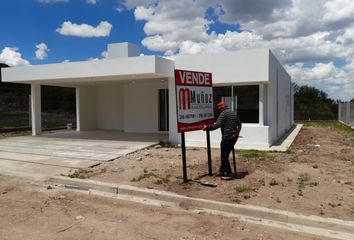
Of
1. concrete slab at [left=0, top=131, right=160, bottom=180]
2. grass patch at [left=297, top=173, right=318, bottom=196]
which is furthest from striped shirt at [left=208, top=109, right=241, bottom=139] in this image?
concrete slab at [left=0, top=131, right=160, bottom=180]

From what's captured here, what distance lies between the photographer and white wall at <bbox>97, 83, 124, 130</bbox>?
77.3 feet

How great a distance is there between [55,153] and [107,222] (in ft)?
26.0

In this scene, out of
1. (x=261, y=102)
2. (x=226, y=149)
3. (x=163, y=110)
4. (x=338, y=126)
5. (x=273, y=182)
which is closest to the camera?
(x=273, y=182)

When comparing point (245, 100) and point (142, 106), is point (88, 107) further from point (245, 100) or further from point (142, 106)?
point (245, 100)

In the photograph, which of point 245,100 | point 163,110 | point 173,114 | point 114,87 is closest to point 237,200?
point 245,100

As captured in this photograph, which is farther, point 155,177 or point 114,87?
point 114,87

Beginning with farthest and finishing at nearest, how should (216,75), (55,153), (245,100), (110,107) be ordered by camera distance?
(110,107) → (216,75) → (245,100) → (55,153)

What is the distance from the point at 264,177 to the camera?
9203 mm

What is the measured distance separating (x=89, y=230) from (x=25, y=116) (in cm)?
2410

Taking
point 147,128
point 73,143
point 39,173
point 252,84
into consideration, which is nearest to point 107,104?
point 147,128

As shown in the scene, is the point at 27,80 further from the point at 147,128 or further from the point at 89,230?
the point at 89,230

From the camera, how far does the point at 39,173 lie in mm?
10492

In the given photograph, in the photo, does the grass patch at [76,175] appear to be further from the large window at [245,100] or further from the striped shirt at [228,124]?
the large window at [245,100]

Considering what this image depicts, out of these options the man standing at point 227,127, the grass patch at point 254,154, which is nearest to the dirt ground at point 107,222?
the man standing at point 227,127
